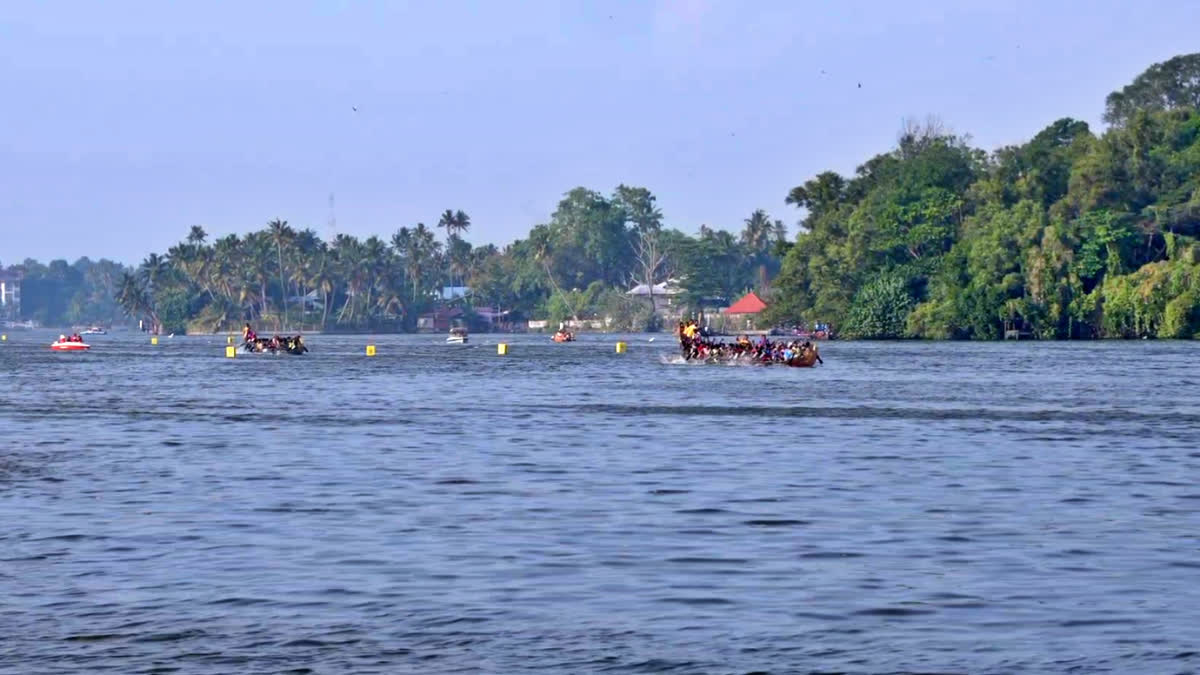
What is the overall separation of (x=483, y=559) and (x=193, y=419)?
101ft

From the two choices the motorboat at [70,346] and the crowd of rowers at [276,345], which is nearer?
the crowd of rowers at [276,345]

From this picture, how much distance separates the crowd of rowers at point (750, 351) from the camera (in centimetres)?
9394

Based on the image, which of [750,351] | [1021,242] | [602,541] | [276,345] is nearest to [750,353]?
[750,351]

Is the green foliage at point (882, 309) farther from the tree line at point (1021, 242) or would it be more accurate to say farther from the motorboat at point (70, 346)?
the motorboat at point (70, 346)

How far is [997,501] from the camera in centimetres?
3012

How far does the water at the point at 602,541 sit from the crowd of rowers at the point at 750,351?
3856 cm

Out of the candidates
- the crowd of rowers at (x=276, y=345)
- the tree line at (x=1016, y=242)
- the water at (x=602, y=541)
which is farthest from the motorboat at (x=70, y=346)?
the water at (x=602, y=541)

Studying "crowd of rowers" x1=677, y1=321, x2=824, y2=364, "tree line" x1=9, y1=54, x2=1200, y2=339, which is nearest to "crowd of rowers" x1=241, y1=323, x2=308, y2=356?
"crowd of rowers" x1=677, y1=321, x2=824, y2=364

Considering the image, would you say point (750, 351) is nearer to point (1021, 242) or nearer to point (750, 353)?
point (750, 353)

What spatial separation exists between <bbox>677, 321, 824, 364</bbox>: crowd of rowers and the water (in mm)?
38562

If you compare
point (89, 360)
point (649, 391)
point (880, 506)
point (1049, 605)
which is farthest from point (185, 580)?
Result: point (89, 360)

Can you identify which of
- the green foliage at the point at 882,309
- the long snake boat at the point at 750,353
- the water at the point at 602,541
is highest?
the green foliage at the point at 882,309

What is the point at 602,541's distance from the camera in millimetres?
25125

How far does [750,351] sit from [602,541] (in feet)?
240
